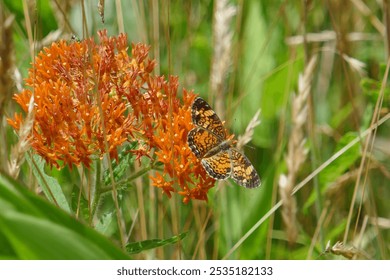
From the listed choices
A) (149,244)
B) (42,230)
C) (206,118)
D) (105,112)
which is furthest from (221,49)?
(42,230)

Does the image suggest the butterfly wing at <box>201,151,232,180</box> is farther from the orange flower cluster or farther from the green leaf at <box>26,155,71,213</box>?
the green leaf at <box>26,155,71,213</box>

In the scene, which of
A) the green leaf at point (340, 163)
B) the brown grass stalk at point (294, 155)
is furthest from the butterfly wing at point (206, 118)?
the green leaf at point (340, 163)

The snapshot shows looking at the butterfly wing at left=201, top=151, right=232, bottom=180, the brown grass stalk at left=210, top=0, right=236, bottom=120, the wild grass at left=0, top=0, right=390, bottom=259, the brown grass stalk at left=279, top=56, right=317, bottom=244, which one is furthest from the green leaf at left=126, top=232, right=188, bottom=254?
the brown grass stalk at left=210, top=0, right=236, bottom=120

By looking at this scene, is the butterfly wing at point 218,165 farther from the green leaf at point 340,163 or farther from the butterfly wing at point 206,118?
the green leaf at point 340,163

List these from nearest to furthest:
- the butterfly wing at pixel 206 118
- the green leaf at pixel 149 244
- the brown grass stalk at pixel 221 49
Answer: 1. the green leaf at pixel 149 244
2. the butterfly wing at pixel 206 118
3. the brown grass stalk at pixel 221 49

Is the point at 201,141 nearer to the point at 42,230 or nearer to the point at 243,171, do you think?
the point at 243,171

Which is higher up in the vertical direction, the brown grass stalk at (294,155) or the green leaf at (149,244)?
the brown grass stalk at (294,155)
